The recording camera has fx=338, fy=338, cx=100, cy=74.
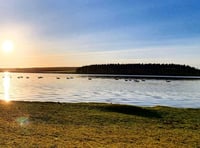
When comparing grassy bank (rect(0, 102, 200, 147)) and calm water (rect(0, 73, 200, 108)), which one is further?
calm water (rect(0, 73, 200, 108))

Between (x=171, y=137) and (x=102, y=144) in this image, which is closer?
(x=102, y=144)

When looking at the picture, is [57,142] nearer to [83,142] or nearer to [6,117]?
[83,142]

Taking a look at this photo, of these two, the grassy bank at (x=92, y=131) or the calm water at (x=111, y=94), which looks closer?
the grassy bank at (x=92, y=131)

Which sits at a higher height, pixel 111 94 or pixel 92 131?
pixel 92 131

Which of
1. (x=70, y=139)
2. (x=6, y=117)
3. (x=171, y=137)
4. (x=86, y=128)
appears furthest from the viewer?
(x=6, y=117)

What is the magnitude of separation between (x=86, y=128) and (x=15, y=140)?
15.0ft

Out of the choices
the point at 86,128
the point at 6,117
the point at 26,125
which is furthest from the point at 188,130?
the point at 6,117

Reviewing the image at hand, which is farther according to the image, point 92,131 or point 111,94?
point 111,94

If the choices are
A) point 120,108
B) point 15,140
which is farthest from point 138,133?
point 120,108

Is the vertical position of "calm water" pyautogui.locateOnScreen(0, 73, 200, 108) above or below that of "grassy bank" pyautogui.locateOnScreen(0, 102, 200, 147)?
below

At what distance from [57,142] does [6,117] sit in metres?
8.35

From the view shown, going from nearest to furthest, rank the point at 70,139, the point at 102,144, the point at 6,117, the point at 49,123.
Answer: the point at 102,144
the point at 70,139
the point at 49,123
the point at 6,117

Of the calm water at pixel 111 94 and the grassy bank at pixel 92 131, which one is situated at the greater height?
the grassy bank at pixel 92 131

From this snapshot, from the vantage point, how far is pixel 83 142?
13883mm
